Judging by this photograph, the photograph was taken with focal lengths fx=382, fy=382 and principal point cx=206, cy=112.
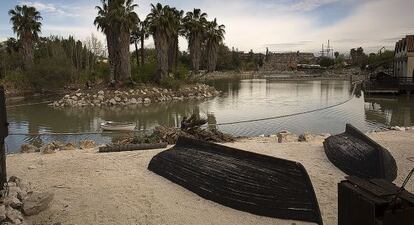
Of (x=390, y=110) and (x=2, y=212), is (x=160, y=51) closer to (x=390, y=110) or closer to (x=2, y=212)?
(x=390, y=110)

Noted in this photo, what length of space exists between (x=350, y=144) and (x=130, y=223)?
5.39m

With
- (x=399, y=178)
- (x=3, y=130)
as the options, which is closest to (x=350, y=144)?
(x=399, y=178)

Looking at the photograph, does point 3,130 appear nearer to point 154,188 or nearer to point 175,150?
point 154,188

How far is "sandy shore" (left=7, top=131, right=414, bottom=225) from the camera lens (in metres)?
5.82

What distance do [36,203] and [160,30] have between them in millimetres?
31283

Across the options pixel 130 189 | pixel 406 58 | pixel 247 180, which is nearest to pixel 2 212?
pixel 130 189

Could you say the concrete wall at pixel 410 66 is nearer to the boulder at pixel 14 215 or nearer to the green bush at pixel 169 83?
the green bush at pixel 169 83

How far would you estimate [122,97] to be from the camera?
101ft

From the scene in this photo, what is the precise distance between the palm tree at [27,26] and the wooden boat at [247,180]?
123 feet

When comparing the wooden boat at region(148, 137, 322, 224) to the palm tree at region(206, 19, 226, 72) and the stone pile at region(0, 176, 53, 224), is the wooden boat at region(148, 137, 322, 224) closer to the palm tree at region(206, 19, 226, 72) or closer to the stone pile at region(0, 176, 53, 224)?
the stone pile at region(0, 176, 53, 224)

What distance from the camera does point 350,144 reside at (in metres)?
8.66

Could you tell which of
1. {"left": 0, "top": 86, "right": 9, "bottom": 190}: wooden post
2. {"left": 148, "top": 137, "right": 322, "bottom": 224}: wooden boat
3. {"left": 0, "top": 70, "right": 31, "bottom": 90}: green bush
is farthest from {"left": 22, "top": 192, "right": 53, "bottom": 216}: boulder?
{"left": 0, "top": 70, "right": 31, "bottom": 90}: green bush

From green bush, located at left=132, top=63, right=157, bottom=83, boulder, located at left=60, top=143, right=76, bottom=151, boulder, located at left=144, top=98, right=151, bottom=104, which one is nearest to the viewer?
boulder, located at left=60, top=143, right=76, bottom=151

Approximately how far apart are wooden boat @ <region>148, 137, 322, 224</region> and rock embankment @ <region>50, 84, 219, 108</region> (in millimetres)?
23362
